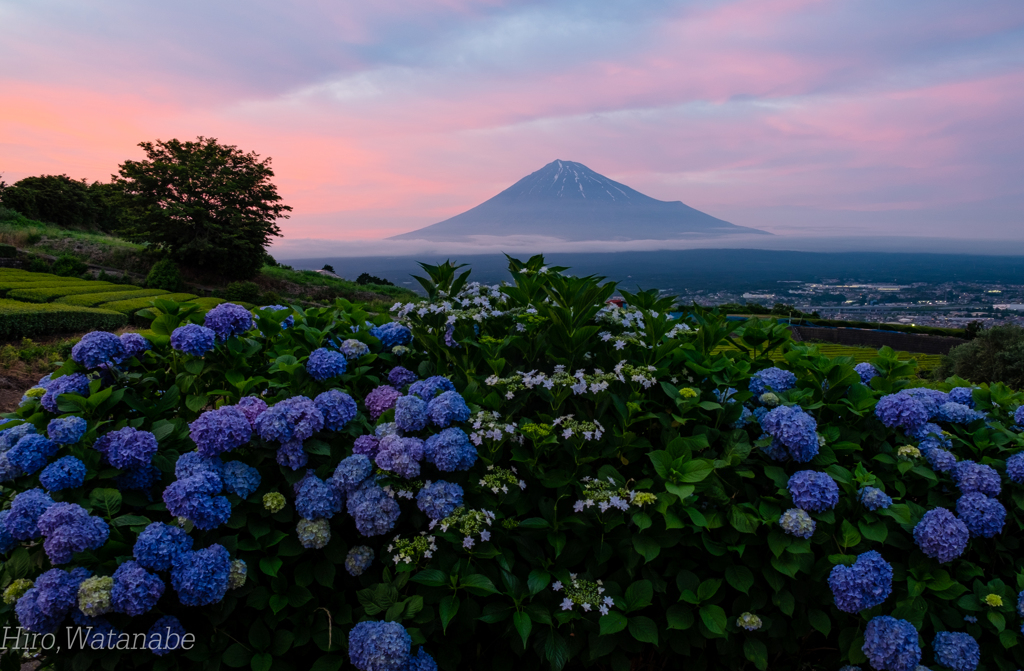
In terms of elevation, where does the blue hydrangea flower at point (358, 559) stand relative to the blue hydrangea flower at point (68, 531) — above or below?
below

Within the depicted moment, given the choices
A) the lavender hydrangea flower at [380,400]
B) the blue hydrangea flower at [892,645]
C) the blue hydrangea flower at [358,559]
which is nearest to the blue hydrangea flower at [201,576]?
the blue hydrangea flower at [358,559]

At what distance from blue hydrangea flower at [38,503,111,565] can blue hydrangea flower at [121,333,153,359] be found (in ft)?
2.24

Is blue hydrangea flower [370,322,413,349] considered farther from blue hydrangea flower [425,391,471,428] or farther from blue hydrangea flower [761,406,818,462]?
blue hydrangea flower [761,406,818,462]

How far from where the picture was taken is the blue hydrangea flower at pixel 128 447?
6.35 feet

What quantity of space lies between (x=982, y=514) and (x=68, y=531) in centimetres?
315

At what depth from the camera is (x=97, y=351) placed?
2.15 metres

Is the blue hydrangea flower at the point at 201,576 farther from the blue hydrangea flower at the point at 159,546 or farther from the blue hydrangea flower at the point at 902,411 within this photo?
the blue hydrangea flower at the point at 902,411

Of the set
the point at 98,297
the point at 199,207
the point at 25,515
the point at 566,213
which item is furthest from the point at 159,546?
the point at 566,213

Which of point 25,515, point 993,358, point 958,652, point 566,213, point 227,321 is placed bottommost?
point 993,358

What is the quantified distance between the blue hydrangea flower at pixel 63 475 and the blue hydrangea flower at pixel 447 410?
110 cm

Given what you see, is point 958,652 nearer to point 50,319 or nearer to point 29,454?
point 29,454

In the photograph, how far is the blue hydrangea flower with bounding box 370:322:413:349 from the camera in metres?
2.54

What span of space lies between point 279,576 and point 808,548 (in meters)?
1.83

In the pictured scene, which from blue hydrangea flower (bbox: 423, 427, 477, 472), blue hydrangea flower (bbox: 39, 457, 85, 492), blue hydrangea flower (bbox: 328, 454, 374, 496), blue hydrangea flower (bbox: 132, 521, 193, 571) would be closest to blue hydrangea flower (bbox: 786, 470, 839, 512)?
blue hydrangea flower (bbox: 423, 427, 477, 472)
